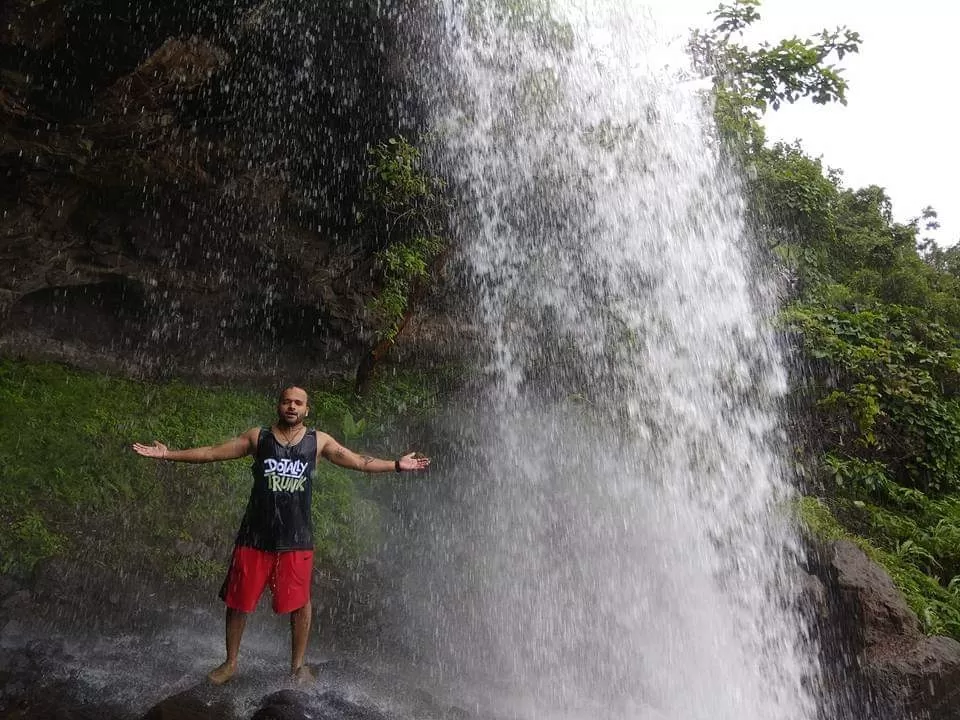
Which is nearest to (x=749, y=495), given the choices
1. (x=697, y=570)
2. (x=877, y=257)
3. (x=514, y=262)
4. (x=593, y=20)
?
(x=697, y=570)

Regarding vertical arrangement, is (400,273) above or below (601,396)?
above

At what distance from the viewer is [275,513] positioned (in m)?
3.95

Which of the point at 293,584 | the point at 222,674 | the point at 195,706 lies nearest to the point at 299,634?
the point at 293,584

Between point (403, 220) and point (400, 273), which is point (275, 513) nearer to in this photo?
point (400, 273)

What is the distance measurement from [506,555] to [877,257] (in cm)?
1189

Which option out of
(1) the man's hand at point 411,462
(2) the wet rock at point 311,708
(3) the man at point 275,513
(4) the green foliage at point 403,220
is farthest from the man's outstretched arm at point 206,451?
(4) the green foliage at point 403,220

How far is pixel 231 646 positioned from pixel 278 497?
107 cm

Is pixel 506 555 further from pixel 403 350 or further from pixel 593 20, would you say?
pixel 593 20

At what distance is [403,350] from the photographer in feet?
32.6

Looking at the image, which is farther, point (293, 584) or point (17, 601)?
A: point (17, 601)

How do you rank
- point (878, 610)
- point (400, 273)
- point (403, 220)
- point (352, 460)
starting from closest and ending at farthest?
point (352, 460), point (878, 610), point (400, 273), point (403, 220)

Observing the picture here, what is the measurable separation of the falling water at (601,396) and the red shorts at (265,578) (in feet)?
5.92

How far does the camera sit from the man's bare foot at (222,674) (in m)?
4.20

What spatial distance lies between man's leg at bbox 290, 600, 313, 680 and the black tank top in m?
0.49
